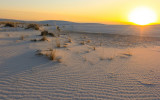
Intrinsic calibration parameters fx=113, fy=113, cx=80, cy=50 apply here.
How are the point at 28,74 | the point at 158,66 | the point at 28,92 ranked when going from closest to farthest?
the point at 28,92 < the point at 28,74 < the point at 158,66

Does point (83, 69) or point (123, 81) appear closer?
point (123, 81)

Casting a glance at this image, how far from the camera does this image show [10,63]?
10.7 feet

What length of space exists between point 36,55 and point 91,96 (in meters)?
2.64

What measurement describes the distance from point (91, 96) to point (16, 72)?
193cm

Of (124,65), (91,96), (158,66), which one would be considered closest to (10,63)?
(91,96)

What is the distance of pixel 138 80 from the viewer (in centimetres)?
263

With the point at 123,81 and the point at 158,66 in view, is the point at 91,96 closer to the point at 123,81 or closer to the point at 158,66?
the point at 123,81

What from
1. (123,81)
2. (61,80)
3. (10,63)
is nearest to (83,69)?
(61,80)

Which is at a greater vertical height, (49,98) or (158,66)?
(158,66)

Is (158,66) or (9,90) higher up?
(158,66)

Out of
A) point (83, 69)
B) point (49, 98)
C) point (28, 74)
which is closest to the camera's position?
point (49, 98)

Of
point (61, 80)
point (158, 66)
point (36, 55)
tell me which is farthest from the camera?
point (36, 55)

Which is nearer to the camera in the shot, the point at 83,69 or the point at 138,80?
the point at 138,80

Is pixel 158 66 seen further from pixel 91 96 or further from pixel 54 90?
pixel 54 90
